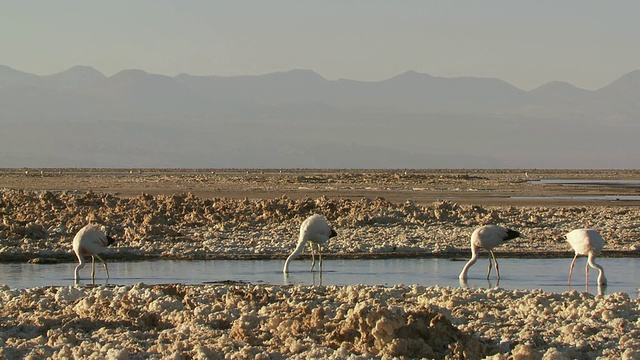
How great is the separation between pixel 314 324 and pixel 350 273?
7.79m

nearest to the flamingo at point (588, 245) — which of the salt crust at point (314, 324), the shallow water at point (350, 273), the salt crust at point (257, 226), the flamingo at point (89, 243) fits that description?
the shallow water at point (350, 273)

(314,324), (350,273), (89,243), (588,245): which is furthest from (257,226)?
(314,324)

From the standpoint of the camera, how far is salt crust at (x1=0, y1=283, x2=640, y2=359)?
34.1ft

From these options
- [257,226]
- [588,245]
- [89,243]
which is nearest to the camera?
[588,245]

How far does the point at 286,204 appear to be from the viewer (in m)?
30.9

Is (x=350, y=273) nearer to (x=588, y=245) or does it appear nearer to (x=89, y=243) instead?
(x=588, y=245)

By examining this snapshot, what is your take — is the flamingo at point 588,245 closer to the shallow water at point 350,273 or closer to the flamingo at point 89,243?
the shallow water at point 350,273

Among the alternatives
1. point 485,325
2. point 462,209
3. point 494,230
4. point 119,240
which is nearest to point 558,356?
point 485,325

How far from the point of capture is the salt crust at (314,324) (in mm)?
10383

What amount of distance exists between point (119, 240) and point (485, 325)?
14.5 meters

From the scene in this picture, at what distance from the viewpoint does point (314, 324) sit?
1123cm

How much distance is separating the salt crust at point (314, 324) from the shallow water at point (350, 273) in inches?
133

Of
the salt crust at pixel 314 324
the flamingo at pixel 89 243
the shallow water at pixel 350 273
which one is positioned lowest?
the shallow water at pixel 350 273

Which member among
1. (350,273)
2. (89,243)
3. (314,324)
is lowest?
(350,273)
